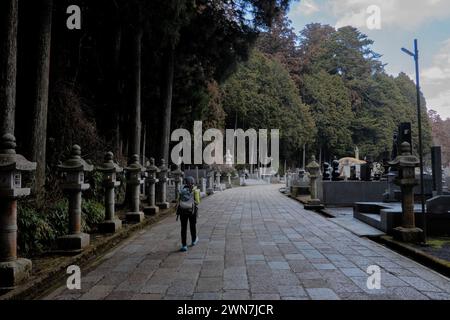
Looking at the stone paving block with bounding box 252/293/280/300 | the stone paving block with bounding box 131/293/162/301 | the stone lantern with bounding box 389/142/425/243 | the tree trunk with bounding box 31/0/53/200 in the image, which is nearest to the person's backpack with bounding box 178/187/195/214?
the stone paving block with bounding box 131/293/162/301

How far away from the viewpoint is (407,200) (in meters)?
6.93

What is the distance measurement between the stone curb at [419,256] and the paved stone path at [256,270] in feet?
0.47

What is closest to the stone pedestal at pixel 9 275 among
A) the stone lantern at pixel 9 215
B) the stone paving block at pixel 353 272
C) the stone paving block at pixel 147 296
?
the stone lantern at pixel 9 215

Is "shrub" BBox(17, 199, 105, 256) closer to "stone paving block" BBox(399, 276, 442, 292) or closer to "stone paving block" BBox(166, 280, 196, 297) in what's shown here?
"stone paving block" BBox(166, 280, 196, 297)

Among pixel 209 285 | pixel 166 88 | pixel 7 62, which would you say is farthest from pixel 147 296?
pixel 166 88

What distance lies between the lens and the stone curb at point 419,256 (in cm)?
507

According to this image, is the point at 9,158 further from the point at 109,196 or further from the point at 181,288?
the point at 109,196

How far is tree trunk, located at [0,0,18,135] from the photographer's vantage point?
245 inches

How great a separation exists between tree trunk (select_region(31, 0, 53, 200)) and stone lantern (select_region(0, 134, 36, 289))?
3.01m

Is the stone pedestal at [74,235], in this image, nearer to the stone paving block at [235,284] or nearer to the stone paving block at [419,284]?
the stone paving block at [235,284]

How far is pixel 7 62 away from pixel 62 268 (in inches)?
140

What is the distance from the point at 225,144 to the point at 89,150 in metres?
30.8
